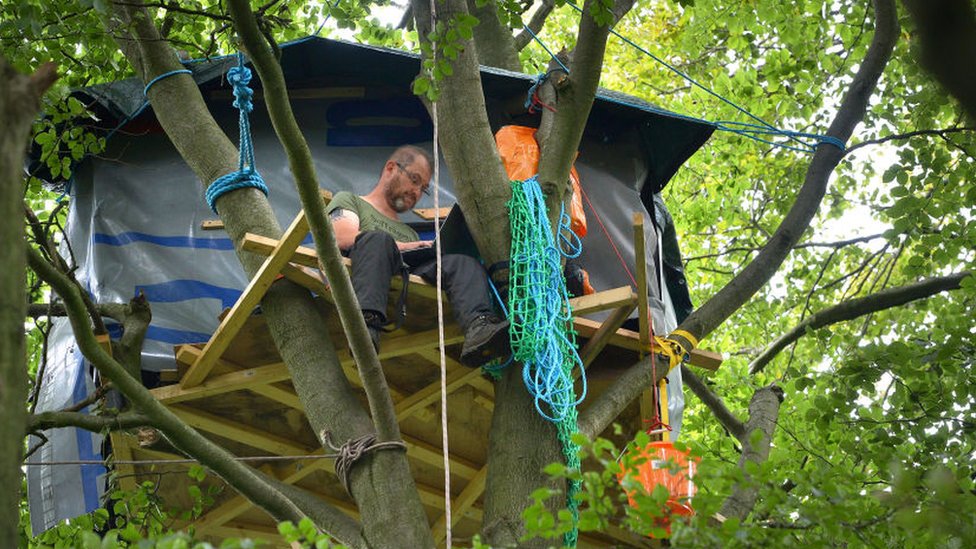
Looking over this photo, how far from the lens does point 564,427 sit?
4.72 metres

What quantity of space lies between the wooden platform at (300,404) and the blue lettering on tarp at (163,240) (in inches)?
38.2

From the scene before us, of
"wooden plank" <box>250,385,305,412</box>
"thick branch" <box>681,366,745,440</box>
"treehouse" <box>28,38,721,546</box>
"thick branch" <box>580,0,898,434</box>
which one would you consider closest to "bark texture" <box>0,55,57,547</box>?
"treehouse" <box>28,38,721,546</box>

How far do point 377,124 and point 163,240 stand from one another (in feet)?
4.83

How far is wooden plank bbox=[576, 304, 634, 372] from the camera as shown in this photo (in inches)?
207

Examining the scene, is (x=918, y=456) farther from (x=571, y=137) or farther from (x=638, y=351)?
(x=571, y=137)

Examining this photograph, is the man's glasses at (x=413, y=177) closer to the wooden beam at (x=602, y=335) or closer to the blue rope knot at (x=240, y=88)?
the blue rope knot at (x=240, y=88)

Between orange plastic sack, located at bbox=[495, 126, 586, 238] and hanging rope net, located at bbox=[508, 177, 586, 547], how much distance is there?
0.72 m

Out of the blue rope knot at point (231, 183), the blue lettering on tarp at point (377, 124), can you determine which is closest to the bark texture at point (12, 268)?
the blue rope knot at point (231, 183)

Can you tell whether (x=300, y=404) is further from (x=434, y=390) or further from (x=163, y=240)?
(x=163, y=240)

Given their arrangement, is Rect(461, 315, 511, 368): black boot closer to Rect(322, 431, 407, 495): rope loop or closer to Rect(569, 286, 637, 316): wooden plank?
Rect(569, 286, 637, 316): wooden plank

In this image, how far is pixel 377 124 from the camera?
23.4 ft

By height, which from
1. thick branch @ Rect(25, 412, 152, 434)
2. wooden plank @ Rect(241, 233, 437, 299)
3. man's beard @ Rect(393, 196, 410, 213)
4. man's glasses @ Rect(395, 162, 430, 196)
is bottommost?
thick branch @ Rect(25, 412, 152, 434)

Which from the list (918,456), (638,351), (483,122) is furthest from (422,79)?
(918,456)

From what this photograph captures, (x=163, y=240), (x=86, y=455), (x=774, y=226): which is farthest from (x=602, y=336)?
(x=774, y=226)
